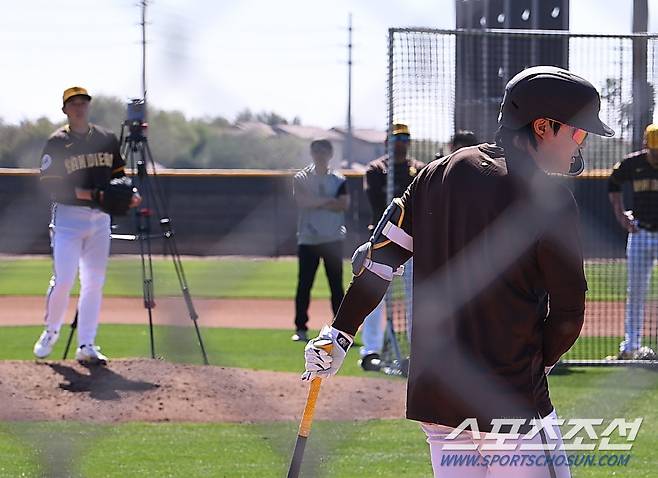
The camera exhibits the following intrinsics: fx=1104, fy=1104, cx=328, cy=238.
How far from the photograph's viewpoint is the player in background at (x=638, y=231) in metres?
8.18

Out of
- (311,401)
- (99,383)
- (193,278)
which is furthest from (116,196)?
(193,278)

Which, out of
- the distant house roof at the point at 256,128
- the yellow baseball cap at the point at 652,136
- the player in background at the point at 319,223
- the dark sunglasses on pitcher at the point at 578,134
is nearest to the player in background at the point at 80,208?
the player in background at the point at 319,223

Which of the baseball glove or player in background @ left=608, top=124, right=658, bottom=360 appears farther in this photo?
player in background @ left=608, top=124, right=658, bottom=360

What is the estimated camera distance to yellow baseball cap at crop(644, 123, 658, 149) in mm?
7836

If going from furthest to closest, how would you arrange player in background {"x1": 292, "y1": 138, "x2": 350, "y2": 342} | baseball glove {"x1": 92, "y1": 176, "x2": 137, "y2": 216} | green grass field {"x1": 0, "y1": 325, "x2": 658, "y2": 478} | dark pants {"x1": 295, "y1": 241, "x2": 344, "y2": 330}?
dark pants {"x1": 295, "y1": 241, "x2": 344, "y2": 330}, player in background {"x1": 292, "y1": 138, "x2": 350, "y2": 342}, baseball glove {"x1": 92, "y1": 176, "x2": 137, "y2": 216}, green grass field {"x1": 0, "y1": 325, "x2": 658, "y2": 478}

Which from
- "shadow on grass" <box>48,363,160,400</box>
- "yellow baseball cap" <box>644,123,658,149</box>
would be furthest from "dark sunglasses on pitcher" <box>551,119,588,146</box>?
"yellow baseball cap" <box>644,123,658,149</box>

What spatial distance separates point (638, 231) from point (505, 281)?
233 inches

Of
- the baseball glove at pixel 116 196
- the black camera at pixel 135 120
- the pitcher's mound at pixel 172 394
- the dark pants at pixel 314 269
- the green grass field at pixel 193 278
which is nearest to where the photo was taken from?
A: the black camera at pixel 135 120

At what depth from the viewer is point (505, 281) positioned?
2.76 m

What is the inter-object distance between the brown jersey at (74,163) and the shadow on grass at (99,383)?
1.07m

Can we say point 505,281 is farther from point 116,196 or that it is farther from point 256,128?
point 116,196

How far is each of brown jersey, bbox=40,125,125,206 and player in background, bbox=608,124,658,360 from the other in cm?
380

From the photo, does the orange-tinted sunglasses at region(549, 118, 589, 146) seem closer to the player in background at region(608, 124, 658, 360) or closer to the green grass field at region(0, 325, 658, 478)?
the green grass field at region(0, 325, 658, 478)

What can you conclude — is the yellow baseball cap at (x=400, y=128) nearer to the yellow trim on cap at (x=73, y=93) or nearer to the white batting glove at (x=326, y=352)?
the yellow trim on cap at (x=73, y=93)
